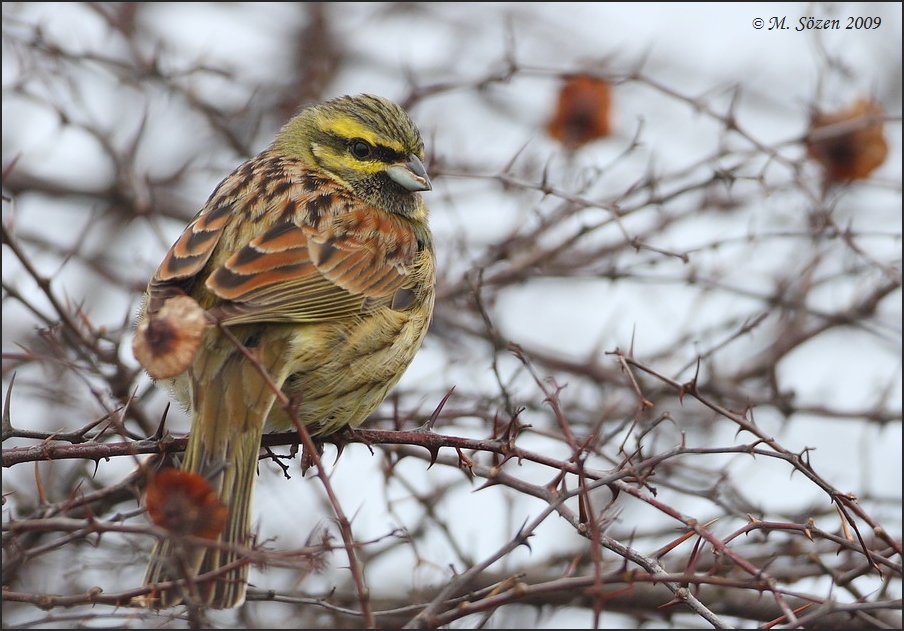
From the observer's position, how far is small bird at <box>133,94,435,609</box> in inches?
163

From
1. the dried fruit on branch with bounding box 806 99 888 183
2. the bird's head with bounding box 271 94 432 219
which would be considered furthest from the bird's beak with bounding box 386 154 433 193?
the dried fruit on branch with bounding box 806 99 888 183

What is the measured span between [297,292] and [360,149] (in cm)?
138

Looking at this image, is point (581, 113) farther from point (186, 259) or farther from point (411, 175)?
point (186, 259)

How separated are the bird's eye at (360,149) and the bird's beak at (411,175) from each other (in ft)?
0.57

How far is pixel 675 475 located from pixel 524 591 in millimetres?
3384

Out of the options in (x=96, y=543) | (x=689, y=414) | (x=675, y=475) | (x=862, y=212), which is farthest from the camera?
(x=862, y=212)

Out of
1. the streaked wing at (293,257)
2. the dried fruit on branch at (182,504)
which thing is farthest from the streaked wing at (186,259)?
the dried fruit on branch at (182,504)

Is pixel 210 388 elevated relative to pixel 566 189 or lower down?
lower down

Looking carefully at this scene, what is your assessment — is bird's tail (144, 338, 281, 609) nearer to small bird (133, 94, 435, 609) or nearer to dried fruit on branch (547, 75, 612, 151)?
small bird (133, 94, 435, 609)

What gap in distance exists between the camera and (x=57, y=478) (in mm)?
5855

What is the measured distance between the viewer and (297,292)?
4793 millimetres

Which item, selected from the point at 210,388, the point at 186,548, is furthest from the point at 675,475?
the point at 186,548

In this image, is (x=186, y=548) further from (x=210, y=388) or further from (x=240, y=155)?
(x=240, y=155)

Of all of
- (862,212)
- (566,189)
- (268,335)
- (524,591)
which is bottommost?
(524,591)
